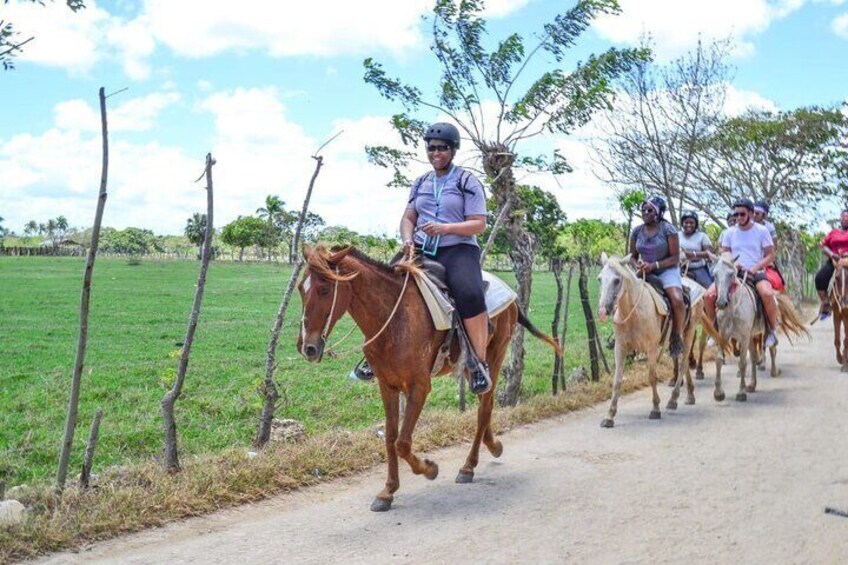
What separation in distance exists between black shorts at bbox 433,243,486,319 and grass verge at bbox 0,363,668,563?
166 cm

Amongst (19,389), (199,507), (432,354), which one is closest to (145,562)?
(199,507)

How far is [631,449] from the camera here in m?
7.72

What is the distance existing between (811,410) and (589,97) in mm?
4751

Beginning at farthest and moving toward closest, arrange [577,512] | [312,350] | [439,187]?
1. [439,187]
2. [577,512]
3. [312,350]

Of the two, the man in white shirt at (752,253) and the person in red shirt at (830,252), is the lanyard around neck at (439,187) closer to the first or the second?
the man in white shirt at (752,253)

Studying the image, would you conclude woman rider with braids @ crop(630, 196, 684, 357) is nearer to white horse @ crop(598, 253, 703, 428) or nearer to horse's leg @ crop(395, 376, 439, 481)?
white horse @ crop(598, 253, 703, 428)

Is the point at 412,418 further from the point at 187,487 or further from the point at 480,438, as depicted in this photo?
the point at 187,487

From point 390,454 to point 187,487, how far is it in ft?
4.91

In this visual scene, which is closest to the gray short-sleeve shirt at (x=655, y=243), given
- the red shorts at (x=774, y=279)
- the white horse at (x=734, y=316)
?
the white horse at (x=734, y=316)

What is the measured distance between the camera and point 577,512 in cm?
567

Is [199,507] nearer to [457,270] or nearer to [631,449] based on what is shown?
[457,270]

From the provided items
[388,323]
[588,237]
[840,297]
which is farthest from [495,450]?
Answer: [588,237]

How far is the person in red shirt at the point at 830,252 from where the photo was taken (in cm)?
1386

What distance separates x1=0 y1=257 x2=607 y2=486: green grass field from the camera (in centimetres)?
943
